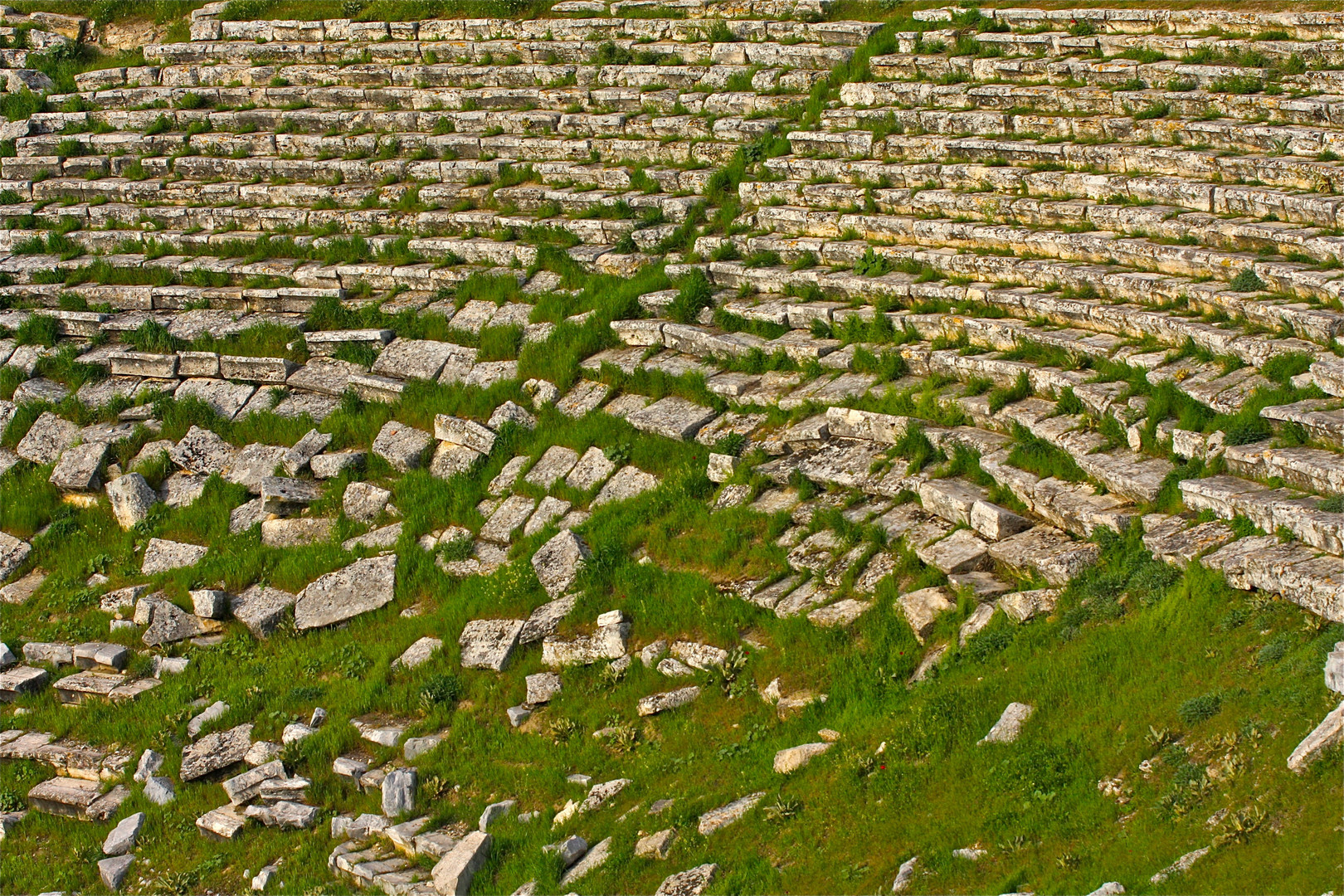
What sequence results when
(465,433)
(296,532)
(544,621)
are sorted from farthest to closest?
(465,433)
(296,532)
(544,621)

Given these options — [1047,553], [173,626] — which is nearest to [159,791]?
[173,626]

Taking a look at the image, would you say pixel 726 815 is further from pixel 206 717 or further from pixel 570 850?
pixel 206 717

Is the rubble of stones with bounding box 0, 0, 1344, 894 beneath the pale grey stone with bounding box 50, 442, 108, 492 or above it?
above

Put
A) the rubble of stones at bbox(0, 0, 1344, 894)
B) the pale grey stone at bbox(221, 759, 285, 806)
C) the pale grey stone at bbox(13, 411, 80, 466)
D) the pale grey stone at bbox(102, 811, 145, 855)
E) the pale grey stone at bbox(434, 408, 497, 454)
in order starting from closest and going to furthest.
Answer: the rubble of stones at bbox(0, 0, 1344, 894)
the pale grey stone at bbox(102, 811, 145, 855)
the pale grey stone at bbox(221, 759, 285, 806)
the pale grey stone at bbox(434, 408, 497, 454)
the pale grey stone at bbox(13, 411, 80, 466)

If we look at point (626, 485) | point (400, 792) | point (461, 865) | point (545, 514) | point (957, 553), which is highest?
point (957, 553)

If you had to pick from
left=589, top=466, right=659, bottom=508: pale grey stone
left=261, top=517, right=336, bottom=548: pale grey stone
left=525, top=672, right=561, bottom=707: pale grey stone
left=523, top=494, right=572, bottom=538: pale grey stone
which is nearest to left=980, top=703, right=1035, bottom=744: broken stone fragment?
left=525, top=672, right=561, bottom=707: pale grey stone

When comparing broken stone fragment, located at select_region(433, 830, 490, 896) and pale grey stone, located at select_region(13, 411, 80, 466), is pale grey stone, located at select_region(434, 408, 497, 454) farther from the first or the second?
broken stone fragment, located at select_region(433, 830, 490, 896)

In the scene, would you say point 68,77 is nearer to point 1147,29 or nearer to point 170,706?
point 170,706

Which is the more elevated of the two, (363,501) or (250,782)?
(363,501)

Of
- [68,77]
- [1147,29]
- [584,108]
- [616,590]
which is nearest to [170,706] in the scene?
[616,590]

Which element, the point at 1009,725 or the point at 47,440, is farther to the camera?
the point at 47,440
